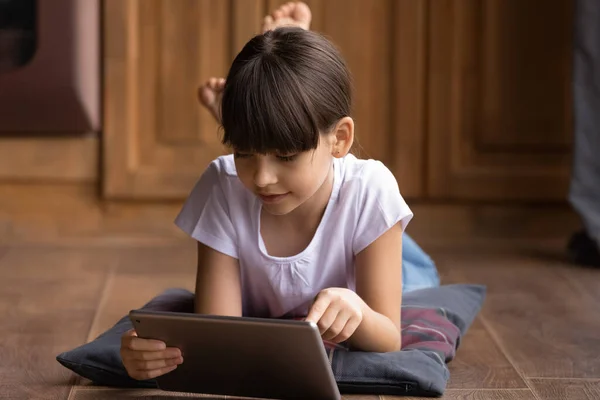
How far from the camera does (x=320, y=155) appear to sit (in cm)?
129

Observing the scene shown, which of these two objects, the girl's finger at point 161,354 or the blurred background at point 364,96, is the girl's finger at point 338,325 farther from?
the blurred background at point 364,96

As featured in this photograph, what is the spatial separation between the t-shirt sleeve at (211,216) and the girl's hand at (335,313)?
25cm

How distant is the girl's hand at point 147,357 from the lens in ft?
4.02

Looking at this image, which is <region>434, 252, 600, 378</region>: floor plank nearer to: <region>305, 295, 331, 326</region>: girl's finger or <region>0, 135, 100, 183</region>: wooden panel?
<region>305, 295, 331, 326</region>: girl's finger

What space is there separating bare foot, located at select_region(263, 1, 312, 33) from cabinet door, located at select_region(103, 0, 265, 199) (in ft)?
2.45

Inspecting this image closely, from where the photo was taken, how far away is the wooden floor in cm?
142

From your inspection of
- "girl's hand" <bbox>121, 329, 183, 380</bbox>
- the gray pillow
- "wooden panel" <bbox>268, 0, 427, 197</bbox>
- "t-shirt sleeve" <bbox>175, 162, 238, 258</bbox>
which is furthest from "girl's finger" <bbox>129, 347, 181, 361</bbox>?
"wooden panel" <bbox>268, 0, 427, 197</bbox>

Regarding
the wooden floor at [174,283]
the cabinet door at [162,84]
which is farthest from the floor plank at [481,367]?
the cabinet door at [162,84]

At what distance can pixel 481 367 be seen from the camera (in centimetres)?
148


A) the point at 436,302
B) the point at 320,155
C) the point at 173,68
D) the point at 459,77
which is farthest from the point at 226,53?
the point at 320,155

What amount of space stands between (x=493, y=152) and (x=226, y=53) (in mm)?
681

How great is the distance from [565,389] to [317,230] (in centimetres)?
39

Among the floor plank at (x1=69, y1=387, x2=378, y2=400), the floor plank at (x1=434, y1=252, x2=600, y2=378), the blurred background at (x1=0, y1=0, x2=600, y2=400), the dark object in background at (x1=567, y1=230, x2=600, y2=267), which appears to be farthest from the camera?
the blurred background at (x1=0, y1=0, x2=600, y2=400)

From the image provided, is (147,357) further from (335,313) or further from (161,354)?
(335,313)
